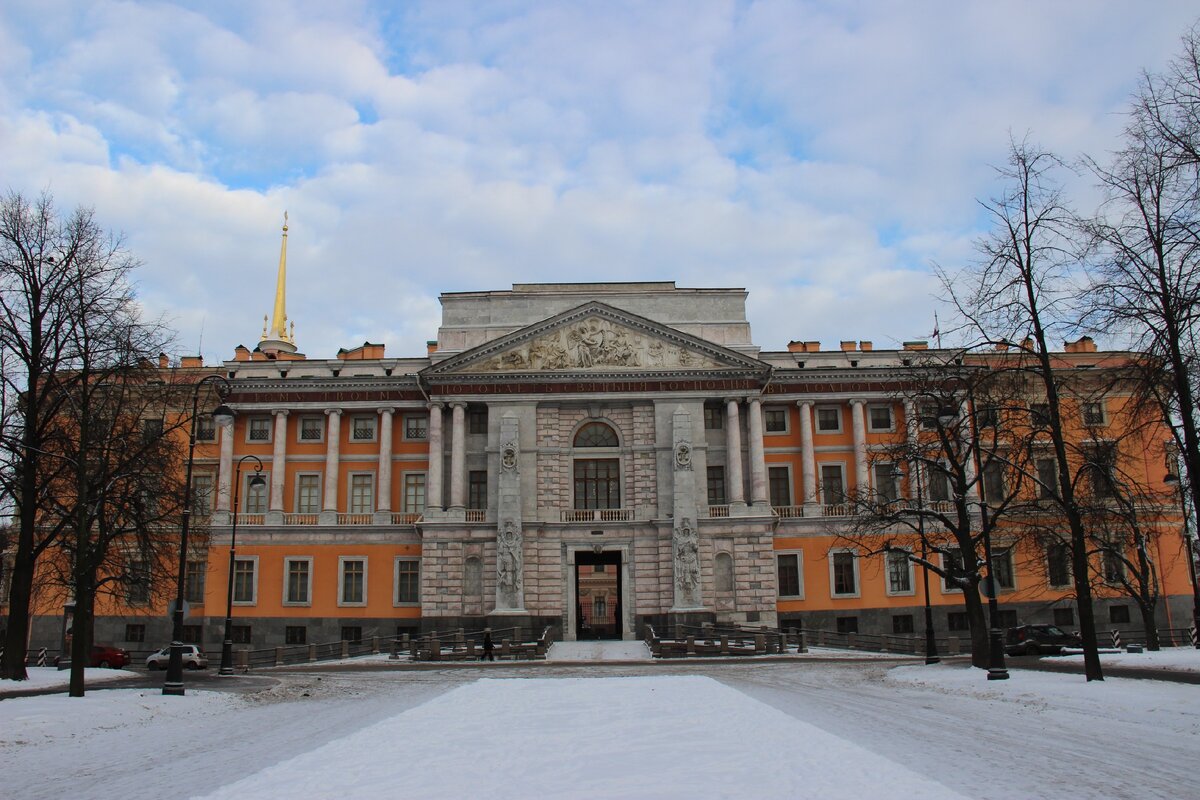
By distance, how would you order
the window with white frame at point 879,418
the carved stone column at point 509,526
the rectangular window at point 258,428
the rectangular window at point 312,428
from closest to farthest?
the carved stone column at point 509,526, the window with white frame at point 879,418, the rectangular window at point 312,428, the rectangular window at point 258,428

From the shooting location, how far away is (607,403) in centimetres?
5356

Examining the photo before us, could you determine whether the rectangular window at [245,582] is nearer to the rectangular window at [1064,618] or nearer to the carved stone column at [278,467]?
the carved stone column at [278,467]

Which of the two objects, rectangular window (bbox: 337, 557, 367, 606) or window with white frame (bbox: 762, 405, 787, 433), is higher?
window with white frame (bbox: 762, 405, 787, 433)

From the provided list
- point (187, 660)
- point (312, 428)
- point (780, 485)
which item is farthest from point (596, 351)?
point (187, 660)

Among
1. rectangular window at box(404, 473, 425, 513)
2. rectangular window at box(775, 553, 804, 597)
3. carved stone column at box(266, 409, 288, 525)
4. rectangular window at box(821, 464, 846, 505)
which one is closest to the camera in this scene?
rectangular window at box(775, 553, 804, 597)

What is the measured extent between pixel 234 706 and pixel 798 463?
124 ft

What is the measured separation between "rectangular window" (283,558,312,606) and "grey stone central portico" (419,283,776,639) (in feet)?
23.7

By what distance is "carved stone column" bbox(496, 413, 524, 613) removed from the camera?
4969 centimetres

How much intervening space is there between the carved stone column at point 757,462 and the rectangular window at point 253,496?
27.4 metres

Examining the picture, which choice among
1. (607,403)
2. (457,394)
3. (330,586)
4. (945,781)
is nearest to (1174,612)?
(607,403)

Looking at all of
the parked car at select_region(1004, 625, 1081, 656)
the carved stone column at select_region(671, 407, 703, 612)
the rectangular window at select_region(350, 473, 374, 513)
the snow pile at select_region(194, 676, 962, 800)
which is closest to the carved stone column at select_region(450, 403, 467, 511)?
the rectangular window at select_region(350, 473, 374, 513)

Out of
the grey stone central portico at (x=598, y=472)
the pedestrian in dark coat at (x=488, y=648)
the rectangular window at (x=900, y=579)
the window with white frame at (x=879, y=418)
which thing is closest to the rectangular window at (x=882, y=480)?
the window with white frame at (x=879, y=418)

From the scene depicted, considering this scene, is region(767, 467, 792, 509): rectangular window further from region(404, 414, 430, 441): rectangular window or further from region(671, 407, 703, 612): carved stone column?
region(404, 414, 430, 441): rectangular window

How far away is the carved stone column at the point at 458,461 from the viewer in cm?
5216
